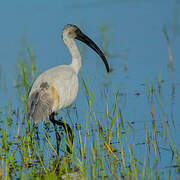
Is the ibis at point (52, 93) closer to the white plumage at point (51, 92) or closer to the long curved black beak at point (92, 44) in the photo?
the white plumage at point (51, 92)

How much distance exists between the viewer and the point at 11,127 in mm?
7617

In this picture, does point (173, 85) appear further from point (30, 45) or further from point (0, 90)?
point (30, 45)

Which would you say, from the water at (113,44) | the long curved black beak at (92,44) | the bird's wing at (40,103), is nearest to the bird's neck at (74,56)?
the long curved black beak at (92,44)

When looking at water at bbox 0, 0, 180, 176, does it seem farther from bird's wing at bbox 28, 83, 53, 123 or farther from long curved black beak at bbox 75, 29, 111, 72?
bird's wing at bbox 28, 83, 53, 123

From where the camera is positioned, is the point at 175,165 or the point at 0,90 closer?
the point at 175,165

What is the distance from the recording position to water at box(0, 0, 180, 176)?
8.27 meters

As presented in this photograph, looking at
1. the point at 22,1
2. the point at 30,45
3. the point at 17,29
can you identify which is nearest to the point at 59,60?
the point at 30,45

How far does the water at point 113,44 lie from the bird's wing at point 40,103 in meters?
0.88

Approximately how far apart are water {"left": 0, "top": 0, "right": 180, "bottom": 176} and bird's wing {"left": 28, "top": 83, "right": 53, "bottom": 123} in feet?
2.90

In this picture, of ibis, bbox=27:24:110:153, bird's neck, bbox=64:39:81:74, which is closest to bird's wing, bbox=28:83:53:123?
ibis, bbox=27:24:110:153

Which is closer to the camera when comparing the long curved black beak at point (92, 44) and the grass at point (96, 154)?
the grass at point (96, 154)

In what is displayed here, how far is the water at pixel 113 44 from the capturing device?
827cm

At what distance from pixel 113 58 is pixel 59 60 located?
1.01m

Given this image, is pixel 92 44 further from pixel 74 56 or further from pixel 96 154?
pixel 96 154
